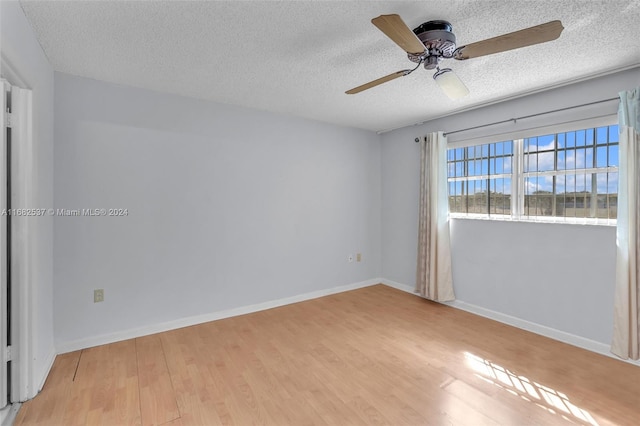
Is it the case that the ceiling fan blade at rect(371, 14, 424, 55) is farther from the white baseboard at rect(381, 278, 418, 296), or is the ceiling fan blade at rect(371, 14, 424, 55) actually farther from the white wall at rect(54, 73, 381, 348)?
the white baseboard at rect(381, 278, 418, 296)

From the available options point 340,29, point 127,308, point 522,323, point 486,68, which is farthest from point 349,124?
point 127,308

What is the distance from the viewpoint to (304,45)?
206 cm

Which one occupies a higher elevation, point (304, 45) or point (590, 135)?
point (304, 45)

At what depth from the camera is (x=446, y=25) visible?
1764 mm

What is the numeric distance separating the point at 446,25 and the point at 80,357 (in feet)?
12.0

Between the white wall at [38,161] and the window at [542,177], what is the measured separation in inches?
159

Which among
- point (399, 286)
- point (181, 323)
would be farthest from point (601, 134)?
point (181, 323)

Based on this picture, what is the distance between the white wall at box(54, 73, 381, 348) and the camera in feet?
8.65

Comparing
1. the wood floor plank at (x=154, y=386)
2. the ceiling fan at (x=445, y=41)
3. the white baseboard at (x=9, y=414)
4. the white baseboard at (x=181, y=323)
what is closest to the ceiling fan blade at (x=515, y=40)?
the ceiling fan at (x=445, y=41)

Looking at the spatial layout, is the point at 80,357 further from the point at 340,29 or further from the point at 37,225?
the point at 340,29

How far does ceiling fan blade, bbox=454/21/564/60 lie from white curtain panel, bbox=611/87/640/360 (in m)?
1.59

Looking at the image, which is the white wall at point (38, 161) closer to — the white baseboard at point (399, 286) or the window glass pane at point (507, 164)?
the white baseboard at point (399, 286)

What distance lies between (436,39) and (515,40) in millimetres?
411

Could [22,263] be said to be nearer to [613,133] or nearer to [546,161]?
[546,161]
